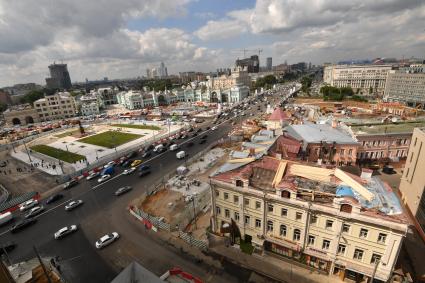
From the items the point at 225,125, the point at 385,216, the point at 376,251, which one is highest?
the point at 385,216

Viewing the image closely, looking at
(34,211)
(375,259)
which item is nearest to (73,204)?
(34,211)

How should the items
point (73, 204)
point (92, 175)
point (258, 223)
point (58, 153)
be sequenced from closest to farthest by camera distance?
point (258, 223), point (73, 204), point (92, 175), point (58, 153)

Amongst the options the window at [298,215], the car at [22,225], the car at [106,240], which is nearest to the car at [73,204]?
the car at [22,225]

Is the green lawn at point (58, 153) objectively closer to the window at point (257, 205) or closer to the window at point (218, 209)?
the window at point (218, 209)

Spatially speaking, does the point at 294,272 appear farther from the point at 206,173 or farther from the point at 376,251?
the point at 206,173

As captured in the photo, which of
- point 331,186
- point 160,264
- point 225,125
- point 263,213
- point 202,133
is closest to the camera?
point 331,186

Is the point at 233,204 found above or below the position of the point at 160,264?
above

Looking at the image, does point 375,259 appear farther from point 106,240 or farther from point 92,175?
point 92,175

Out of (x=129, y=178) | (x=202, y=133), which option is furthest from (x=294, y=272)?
(x=202, y=133)
